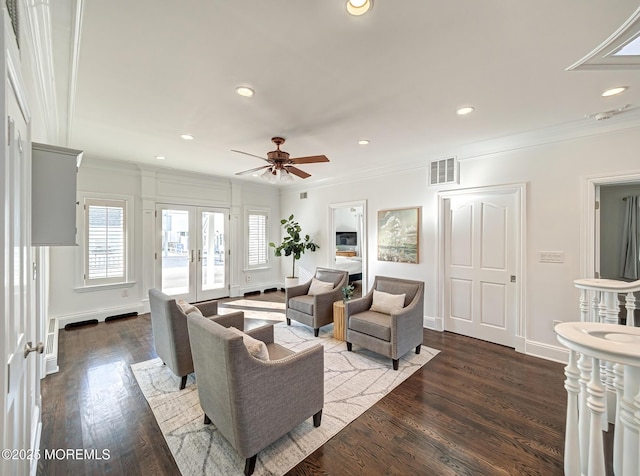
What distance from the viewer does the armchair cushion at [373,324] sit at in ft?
10.1

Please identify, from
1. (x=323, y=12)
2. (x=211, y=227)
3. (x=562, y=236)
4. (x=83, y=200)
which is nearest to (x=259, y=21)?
(x=323, y=12)

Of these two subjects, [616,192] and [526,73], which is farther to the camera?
[616,192]

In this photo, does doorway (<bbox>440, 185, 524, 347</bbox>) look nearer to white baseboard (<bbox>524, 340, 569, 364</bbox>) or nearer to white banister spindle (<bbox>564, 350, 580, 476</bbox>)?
white baseboard (<bbox>524, 340, 569, 364</bbox>)

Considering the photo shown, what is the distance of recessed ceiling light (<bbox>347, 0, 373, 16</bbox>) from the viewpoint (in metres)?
1.44

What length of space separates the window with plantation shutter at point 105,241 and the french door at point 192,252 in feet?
1.86

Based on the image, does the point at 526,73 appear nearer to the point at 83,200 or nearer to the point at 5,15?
the point at 5,15

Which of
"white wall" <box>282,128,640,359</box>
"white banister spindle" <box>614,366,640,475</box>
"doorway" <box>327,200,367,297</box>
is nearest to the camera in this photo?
"white banister spindle" <box>614,366,640,475</box>

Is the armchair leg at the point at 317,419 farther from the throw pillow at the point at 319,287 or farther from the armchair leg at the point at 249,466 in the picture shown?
the throw pillow at the point at 319,287

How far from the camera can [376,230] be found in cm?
500

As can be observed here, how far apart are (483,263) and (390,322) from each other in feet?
5.80

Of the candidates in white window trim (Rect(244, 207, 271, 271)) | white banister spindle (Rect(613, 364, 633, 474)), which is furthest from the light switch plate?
white window trim (Rect(244, 207, 271, 271))

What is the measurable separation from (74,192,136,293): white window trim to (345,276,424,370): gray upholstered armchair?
411 centimetres

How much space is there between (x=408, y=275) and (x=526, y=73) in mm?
3130

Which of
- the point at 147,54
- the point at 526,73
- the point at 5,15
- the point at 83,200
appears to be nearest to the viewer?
the point at 5,15
